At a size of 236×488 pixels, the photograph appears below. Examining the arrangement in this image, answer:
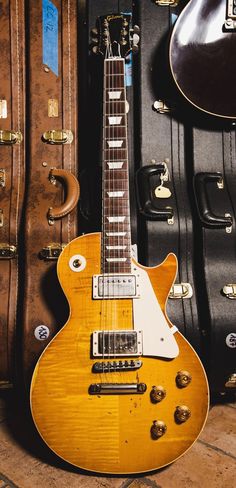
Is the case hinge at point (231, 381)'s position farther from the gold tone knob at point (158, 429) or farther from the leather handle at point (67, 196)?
the leather handle at point (67, 196)

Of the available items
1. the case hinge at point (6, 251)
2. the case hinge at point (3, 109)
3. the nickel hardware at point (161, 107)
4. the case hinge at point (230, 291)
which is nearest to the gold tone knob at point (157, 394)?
the case hinge at point (230, 291)

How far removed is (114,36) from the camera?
1.38m

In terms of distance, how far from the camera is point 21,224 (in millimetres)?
1410

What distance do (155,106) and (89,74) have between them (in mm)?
341

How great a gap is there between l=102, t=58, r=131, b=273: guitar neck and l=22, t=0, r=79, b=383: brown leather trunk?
0.18 m

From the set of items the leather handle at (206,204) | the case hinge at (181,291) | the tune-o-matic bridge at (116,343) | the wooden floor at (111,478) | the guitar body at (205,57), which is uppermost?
the guitar body at (205,57)

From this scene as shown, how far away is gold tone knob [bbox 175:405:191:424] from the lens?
103 centimetres

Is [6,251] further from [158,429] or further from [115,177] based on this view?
[158,429]

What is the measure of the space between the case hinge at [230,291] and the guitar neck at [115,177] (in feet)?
1.38

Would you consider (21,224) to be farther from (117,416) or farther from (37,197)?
(117,416)

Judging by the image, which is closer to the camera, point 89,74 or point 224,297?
point 224,297

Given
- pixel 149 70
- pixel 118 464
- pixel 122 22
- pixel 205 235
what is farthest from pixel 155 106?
pixel 118 464

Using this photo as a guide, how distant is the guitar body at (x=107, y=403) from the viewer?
102 centimetres

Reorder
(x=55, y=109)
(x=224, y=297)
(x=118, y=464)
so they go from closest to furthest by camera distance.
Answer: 1. (x=118, y=464)
2. (x=224, y=297)
3. (x=55, y=109)
